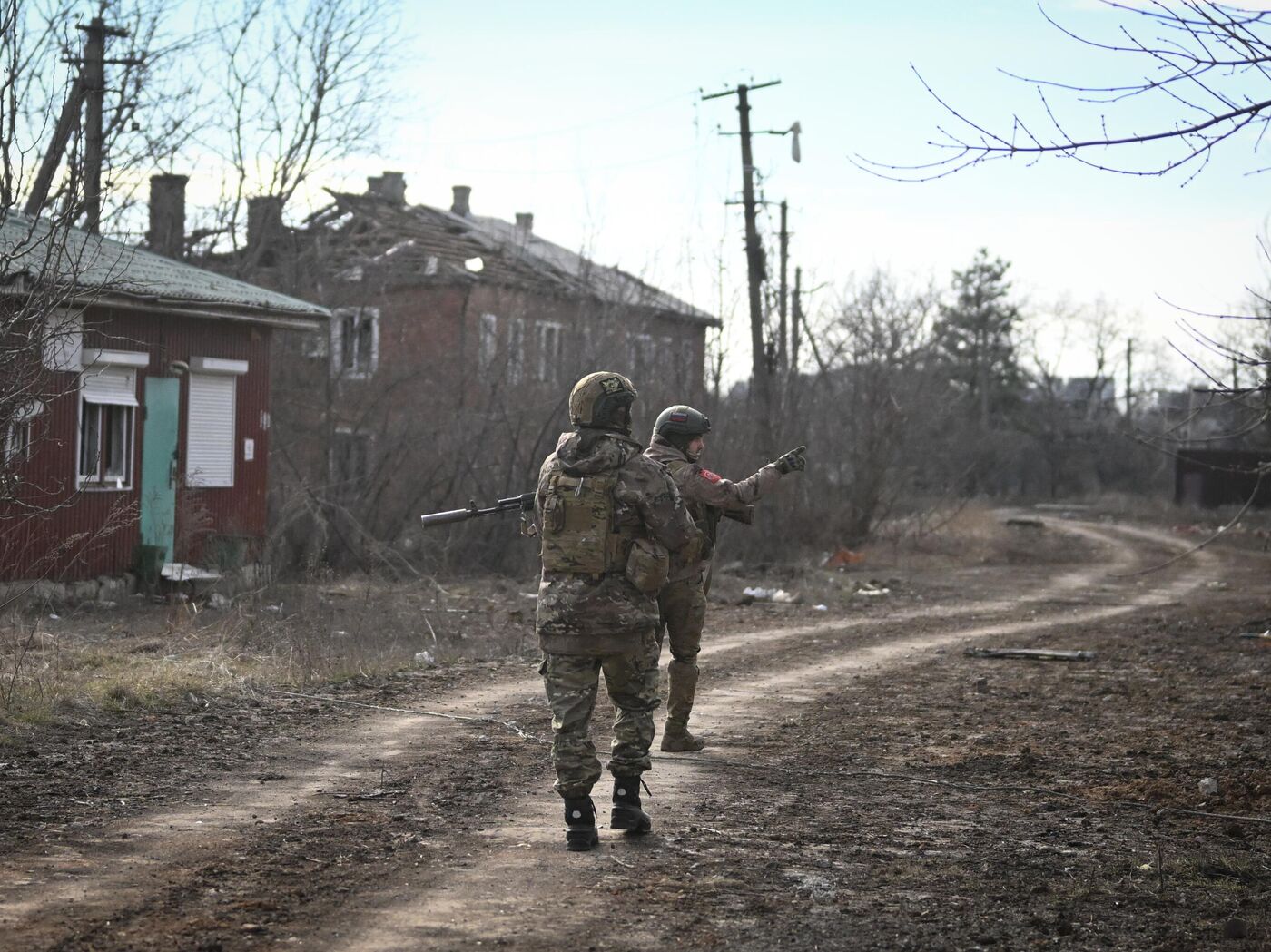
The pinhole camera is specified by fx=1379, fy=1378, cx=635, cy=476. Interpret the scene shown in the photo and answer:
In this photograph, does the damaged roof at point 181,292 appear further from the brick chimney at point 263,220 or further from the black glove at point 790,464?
the black glove at point 790,464

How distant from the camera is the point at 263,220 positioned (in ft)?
89.5

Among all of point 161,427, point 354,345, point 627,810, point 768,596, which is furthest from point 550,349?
point 627,810

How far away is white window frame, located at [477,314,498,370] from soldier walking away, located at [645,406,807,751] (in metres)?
17.3

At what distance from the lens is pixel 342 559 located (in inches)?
828

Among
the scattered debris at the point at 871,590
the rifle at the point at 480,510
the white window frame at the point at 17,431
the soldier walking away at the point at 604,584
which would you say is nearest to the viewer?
the soldier walking away at the point at 604,584

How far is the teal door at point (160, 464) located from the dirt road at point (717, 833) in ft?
25.8

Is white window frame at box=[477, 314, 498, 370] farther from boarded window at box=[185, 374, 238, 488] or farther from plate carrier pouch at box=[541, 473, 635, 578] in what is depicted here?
plate carrier pouch at box=[541, 473, 635, 578]

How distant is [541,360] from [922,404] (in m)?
12.6

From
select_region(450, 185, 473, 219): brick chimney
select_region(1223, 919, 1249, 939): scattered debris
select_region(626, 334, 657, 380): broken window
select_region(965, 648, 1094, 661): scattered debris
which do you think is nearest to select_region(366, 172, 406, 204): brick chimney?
select_region(450, 185, 473, 219): brick chimney

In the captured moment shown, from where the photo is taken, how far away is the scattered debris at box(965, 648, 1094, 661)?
44.5 ft

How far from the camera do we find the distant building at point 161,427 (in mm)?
16156

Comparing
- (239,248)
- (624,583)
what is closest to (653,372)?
(239,248)

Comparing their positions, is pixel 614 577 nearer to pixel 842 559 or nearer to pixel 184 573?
pixel 184 573

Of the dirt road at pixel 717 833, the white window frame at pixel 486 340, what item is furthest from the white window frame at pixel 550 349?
the dirt road at pixel 717 833
